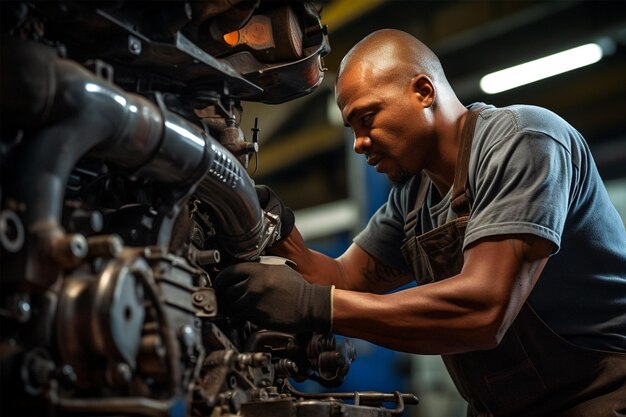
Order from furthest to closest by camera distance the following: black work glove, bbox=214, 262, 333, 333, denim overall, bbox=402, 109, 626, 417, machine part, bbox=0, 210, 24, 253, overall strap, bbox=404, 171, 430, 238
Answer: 1. overall strap, bbox=404, 171, 430, 238
2. denim overall, bbox=402, 109, 626, 417
3. black work glove, bbox=214, 262, 333, 333
4. machine part, bbox=0, 210, 24, 253

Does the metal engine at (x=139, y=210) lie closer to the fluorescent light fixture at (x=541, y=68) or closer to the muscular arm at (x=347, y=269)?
the muscular arm at (x=347, y=269)

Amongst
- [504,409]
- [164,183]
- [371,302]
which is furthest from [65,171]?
[504,409]

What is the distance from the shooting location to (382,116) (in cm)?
183

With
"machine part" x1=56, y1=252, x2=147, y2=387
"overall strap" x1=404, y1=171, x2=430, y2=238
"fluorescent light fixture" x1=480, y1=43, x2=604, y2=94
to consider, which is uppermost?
"fluorescent light fixture" x1=480, y1=43, x2=604, y2=94

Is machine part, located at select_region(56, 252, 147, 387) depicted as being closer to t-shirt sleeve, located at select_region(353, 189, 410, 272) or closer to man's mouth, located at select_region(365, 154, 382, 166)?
man's mouth, located at select_region(365, 154, 382, 166)

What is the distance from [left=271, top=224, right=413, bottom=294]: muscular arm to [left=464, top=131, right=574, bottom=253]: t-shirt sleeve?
510 mm

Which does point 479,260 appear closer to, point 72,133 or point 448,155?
point 448,155

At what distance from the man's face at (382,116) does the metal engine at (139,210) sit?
228 mm

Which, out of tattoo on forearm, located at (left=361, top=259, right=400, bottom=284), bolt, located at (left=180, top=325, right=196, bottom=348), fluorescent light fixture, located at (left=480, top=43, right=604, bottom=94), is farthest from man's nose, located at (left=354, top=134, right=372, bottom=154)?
fluorescent light fixture, located at (left=480, top=43, right=604, bottom=94)

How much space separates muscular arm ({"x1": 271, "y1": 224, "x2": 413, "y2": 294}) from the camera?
6.37 ft

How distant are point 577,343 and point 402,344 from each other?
1.50ft

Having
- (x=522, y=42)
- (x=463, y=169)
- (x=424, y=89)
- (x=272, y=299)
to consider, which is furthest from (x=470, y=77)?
(x=272, y=299)

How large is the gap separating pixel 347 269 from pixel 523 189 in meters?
0.75

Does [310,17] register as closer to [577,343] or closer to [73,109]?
[73,109]
